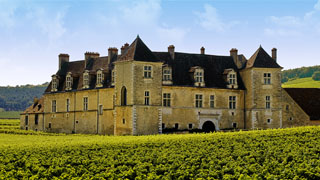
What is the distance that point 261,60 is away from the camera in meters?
57.6

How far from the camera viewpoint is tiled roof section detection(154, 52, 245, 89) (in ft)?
185

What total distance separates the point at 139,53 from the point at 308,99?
2391 centimetres

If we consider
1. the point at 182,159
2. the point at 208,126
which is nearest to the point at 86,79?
the point at 208,126

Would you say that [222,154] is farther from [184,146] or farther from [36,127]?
[36,127]

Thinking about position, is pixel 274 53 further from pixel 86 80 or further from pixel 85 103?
pixel 85 103

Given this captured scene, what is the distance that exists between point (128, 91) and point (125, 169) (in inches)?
1110

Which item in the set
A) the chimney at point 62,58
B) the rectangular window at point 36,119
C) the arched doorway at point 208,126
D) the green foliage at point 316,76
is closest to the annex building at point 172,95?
the arched doorway at point 208,126

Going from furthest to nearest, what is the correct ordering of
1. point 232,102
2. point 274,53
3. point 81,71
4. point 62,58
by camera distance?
point 62,58
point 81,71
point 274,53
point 232,102

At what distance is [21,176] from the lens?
74.7 ft

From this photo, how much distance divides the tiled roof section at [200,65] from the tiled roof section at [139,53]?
3950 mm

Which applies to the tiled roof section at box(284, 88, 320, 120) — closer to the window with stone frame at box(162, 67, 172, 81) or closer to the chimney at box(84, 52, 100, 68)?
the window with stone frame at box(162, 67, 172, 81)

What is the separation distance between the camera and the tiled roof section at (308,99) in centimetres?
6147

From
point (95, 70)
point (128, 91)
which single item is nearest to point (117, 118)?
point (128, 91)

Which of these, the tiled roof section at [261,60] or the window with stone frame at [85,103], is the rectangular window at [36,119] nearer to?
the window with stone frame at [85,103]
